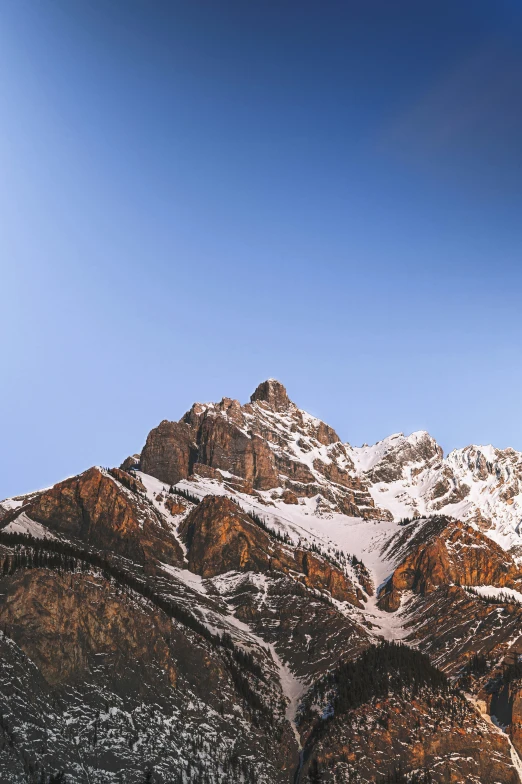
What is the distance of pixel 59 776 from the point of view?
582 feet

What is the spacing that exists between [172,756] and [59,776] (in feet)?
90.5

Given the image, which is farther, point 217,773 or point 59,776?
point 217,773

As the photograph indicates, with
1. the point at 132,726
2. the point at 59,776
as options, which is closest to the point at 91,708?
the point at 132,726

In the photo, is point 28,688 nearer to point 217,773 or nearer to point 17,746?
point 17,746

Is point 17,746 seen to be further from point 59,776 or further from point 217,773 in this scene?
point 217,773

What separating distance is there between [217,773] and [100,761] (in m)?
25.1

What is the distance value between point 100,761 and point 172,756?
54.1 feet

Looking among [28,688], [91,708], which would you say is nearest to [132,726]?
[91,708]

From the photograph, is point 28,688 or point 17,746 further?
point 28,688

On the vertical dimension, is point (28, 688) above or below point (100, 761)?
above

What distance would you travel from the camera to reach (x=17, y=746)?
586 feet

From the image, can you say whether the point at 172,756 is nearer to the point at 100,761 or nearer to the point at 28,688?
the point at 100,761

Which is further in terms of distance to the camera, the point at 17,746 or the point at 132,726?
the point at 132,726

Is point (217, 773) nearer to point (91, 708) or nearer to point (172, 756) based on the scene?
point (172, 756)
